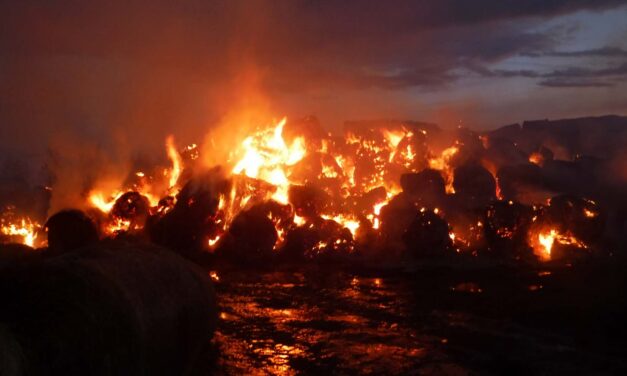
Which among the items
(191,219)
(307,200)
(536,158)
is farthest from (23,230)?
(536,158)

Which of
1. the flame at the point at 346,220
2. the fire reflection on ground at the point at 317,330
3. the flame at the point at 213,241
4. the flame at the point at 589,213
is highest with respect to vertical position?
the flame at the point at 589,213

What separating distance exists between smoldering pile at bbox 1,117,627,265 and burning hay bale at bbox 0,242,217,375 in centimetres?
1638

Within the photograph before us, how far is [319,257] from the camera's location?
24.3 metres

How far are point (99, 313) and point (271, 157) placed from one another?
95.2 ft

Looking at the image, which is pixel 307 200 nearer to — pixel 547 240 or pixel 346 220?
pixel 346 220

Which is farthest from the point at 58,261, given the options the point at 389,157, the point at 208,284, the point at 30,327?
the point at 389,157

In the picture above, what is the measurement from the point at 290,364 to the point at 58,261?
599 cm

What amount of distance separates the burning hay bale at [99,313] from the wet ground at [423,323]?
11.4 feet

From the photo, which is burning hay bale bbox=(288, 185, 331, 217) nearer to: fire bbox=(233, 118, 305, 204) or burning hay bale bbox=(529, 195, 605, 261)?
fire bbox=(233, 118, 305, 204)

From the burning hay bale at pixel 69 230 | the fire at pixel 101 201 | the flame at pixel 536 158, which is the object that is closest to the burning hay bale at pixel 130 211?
the fire at pixel 101 201

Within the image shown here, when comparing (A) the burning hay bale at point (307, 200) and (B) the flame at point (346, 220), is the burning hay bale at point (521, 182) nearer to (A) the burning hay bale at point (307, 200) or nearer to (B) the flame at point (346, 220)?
(B) the flame at point (346, 220)

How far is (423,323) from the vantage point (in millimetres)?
13586

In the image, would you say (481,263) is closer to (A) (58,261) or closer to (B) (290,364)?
(B) (290,364)

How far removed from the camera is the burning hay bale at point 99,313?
4578 millimetres
